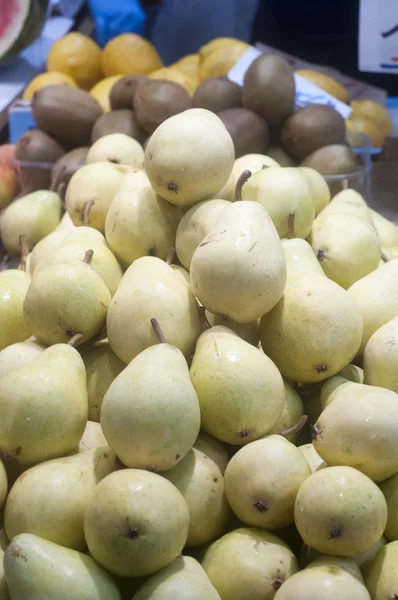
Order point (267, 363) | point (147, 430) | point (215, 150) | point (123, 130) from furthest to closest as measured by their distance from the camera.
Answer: point (123, 130)
point (215, 150)
point (267, 363)
point (147, 430)

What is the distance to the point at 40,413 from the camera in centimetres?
84

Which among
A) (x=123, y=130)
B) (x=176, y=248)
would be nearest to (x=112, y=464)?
(x=176, y=248)

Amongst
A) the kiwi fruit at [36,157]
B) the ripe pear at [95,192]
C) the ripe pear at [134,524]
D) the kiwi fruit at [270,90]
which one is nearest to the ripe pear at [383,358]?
the ripe pear at [134,524]

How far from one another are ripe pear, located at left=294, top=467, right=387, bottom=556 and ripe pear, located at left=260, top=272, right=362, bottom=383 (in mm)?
208

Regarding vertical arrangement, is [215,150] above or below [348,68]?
above

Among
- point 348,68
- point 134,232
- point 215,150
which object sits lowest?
point 348,68

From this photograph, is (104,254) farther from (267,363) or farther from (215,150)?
(267,363)

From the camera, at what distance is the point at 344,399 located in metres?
0.85

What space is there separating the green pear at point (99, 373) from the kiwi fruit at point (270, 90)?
104cm

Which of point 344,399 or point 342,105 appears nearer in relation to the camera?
point 344,399

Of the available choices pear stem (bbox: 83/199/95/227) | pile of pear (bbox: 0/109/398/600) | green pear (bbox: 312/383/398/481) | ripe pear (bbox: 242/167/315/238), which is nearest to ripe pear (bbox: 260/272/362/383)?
pile of pear (bbox: 0/109/398/600)

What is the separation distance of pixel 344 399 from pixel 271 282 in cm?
19

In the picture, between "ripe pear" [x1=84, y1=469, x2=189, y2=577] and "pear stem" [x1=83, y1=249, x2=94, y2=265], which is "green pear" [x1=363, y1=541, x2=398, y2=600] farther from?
"pear stem" [x1=83, y1=249, x2=94, y2=265]

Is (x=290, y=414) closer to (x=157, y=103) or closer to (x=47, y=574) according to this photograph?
(x=47, y=574)
